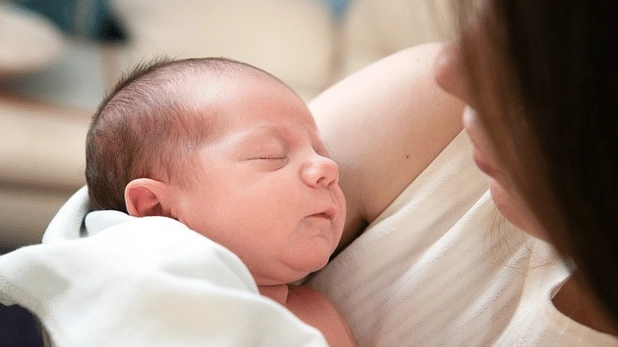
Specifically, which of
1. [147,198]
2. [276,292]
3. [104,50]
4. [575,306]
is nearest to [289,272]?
[276,292]

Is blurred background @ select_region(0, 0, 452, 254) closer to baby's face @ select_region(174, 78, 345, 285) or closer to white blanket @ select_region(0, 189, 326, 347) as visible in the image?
baby's face @ select_region(174, 78, 345, 285)

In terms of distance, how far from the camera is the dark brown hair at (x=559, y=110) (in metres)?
0.46

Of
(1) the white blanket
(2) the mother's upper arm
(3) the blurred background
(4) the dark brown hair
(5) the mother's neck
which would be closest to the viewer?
(4) the dark brown hair

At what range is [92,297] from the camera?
0.66 m

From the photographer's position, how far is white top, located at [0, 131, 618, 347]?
0.62 meters

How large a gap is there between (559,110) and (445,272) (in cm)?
38

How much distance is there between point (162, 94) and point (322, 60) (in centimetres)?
131

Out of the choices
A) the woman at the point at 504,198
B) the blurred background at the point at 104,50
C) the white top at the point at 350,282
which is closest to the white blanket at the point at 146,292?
the white top at the point at 350,282

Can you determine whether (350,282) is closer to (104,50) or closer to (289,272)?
(289,272)

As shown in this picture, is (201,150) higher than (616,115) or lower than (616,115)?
lower

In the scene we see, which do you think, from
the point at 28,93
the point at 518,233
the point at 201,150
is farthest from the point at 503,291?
the point at 28,93

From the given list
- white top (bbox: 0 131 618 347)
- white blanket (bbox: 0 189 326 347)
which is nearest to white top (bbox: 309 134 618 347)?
white top (bbox: 0 131 618 347)

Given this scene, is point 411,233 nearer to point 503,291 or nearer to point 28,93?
point 503,291

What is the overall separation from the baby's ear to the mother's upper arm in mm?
227
